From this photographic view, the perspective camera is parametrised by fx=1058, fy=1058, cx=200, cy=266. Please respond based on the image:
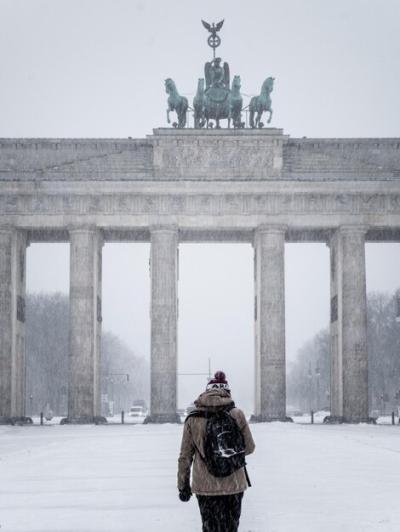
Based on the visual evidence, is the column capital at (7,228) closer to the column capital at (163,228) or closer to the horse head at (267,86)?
the column capital at (163,228)

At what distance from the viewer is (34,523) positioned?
14.5m

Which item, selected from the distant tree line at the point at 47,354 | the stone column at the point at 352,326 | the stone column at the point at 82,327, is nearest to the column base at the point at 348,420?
the stone column at the point at 352,326

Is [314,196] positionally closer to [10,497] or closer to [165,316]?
[165,316]

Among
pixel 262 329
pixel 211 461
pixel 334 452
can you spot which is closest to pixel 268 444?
pixel 334 452

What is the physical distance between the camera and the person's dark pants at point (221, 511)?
10.4 metres

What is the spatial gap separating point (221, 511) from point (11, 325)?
53550 mm

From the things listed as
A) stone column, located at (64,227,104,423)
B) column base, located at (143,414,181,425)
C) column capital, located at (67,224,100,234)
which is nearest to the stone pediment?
column capital, located at (67,224,100,234)

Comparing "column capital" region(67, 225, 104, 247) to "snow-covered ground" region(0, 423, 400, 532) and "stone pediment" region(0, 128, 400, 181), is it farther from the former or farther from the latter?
"snow-covered ground" region(0, 423, 400, 532)

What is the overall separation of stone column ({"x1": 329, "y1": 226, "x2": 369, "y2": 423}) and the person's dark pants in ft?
172

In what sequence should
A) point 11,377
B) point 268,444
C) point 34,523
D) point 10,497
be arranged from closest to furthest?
1. point 34,523
2. point 10,497
3. point 268,444
4. point 11,377

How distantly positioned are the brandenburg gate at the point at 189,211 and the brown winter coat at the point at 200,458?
52.2 metres

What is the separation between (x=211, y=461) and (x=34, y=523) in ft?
16.5

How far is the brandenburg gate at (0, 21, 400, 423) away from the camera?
6266 cm

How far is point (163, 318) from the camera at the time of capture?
2478 inches
